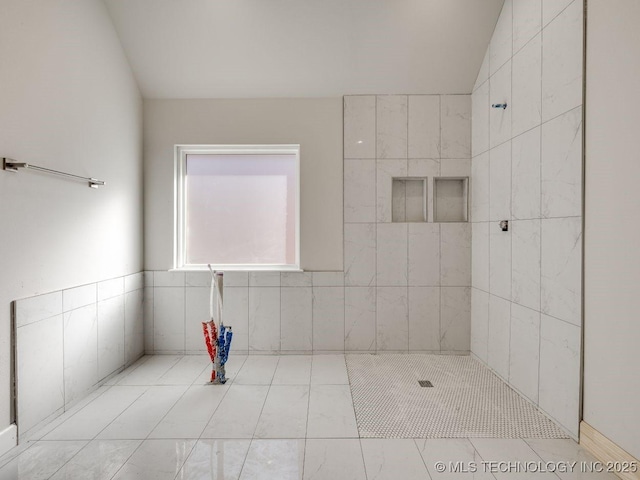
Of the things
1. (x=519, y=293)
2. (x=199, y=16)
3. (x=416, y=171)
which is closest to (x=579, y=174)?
(x=519, y=293)

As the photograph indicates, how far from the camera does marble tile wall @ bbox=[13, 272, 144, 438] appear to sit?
1972 mm

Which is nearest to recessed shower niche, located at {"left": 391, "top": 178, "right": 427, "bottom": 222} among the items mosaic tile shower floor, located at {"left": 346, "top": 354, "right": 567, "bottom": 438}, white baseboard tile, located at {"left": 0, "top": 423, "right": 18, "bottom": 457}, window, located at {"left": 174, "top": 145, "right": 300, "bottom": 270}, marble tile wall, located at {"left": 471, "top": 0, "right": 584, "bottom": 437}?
marble tile wall, located at {"left": 471, "top": 0, "right": 584, "bottom": 437}

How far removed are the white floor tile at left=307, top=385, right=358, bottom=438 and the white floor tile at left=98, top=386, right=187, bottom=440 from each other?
82cm

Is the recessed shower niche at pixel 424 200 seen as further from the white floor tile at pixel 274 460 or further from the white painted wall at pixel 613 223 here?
the white floor tile at pixel 274 460

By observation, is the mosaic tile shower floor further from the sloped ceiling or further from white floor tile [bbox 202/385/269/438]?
the sloped ceiling

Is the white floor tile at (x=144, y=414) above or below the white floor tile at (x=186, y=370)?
above

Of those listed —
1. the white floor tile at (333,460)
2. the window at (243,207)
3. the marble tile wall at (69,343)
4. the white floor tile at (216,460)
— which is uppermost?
the window at (243,207)

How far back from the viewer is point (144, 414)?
7.27ft

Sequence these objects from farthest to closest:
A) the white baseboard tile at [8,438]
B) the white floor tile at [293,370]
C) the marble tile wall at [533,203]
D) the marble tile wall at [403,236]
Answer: the marble tile wall at [403,236], the white floor tile at [293,370], the marble tile wall at [533,203], the white baseboard tile at [8,438]

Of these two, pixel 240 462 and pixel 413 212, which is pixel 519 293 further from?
pixel 240 462

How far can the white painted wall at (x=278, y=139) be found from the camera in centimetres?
332

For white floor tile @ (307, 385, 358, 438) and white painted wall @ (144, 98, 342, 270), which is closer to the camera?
white floor tile @ (307, 385, 358, 438)

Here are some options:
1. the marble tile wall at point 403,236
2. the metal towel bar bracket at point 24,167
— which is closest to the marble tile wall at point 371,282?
the marble tile wall at point 403,236

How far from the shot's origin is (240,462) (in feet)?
5.67
